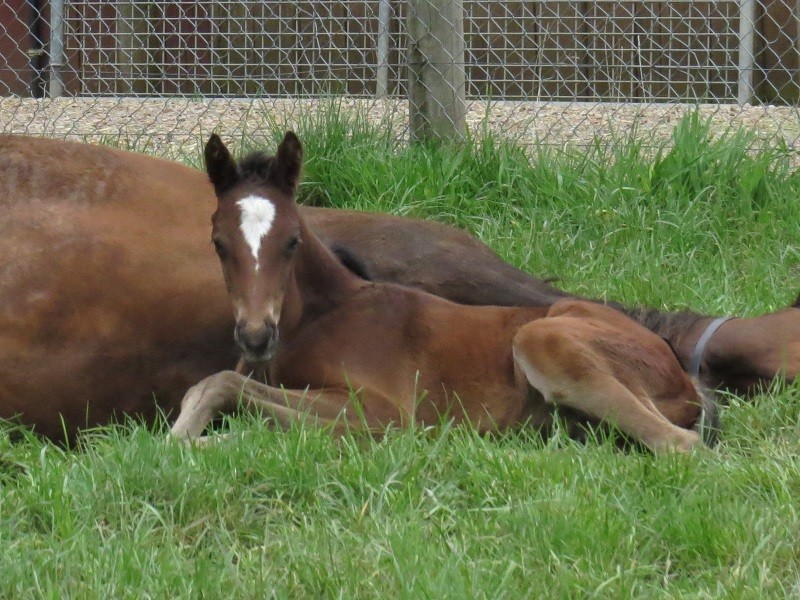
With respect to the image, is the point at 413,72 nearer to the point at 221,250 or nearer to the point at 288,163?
the point at 288,163

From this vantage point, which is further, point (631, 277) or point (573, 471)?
point (631, 277)

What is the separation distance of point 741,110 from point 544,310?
3.93 m

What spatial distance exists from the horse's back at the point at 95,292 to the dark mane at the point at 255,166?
1.56ft

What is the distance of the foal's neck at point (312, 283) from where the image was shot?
4.28 m

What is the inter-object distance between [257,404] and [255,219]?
583 millimetres

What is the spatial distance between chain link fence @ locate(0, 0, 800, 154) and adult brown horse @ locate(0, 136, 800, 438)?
7.46ft

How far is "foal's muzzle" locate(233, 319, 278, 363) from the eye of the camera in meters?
3.71

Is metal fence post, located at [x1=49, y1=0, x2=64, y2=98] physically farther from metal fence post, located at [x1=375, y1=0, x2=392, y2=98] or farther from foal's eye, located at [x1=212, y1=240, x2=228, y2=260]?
foal's eye, located at [x1=212, y1=240, x2=228, y2=260]

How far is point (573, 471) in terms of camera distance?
332 centimetres

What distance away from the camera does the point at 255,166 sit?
13.5 ft

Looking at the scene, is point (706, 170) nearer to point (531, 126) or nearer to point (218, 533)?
point (531, 126)

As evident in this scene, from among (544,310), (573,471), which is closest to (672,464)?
(573,471)

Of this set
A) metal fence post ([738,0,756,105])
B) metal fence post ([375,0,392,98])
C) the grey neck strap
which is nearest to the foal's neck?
the grey neck strap

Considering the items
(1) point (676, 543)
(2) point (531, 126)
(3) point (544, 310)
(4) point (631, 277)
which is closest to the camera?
(1) point (676, 543)
